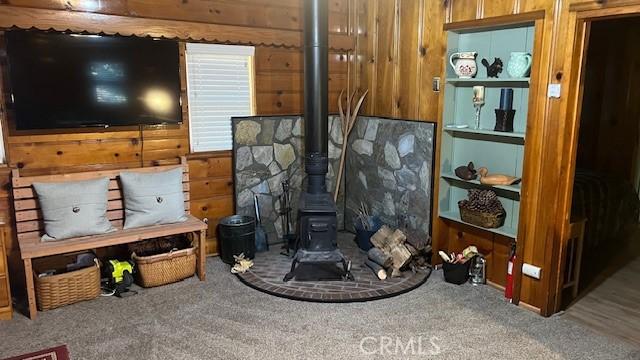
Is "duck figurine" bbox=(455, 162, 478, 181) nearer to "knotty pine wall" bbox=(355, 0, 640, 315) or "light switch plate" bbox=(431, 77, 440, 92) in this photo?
"knotty pine wall" bbox=(355, 0, 640, 315)

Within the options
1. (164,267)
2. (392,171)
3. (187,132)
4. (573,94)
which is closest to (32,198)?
(164,267)

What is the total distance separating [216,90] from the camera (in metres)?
4.32

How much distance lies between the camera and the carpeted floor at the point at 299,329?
9.49 ft

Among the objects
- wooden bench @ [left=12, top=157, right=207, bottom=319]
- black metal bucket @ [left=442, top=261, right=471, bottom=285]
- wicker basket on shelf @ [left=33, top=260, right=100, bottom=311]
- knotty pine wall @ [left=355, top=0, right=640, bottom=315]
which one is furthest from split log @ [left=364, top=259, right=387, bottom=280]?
wicker basket on shelf @ [left=33, top=260, right=100, bottom=311]

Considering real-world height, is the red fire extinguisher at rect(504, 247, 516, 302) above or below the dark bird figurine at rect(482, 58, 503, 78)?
below

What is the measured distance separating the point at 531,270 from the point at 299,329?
5.42ft

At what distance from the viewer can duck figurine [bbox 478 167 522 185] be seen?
3592 millimetres

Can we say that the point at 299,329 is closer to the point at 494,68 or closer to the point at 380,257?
the point at 380,257

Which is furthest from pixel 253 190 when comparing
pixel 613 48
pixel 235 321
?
pixel 613 48

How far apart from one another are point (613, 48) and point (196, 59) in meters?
4.41

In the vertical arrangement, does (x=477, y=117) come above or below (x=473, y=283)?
above

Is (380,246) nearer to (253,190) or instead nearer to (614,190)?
(253,190)

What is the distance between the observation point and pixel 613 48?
5.38 metres

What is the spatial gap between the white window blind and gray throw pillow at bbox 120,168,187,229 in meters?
0.52
